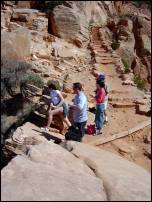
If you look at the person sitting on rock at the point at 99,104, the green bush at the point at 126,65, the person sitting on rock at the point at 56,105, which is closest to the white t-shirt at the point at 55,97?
the person sitting on rock at the point at 56,105

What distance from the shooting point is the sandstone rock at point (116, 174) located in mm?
6562

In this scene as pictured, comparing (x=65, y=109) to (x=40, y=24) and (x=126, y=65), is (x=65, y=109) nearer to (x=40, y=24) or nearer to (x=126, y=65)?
(x=40, y=24)

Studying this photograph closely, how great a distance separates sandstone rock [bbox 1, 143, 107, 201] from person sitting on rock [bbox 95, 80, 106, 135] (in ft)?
8.23

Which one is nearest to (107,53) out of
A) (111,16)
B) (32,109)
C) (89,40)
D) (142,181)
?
(89,40)

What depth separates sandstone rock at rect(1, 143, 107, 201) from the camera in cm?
641

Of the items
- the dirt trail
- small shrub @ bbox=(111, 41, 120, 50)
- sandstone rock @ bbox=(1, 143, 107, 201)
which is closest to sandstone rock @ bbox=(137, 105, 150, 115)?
the dirt trail

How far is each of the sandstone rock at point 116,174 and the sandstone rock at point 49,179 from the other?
0.49ft

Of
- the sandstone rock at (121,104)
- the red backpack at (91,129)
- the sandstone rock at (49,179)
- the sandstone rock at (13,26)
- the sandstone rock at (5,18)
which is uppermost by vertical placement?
the sandstone rock at (5,18)

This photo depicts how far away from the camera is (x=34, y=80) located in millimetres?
14883

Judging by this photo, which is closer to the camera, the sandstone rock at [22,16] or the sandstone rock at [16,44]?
the sandstone rock at [16,44]

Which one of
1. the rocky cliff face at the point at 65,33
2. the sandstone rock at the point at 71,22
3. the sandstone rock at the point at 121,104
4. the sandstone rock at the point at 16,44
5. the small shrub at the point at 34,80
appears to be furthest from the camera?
the sandstone rock at the point at 71,22

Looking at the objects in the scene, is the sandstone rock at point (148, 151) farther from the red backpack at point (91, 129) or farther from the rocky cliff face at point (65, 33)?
the rocky cliff face at point (65, 33)

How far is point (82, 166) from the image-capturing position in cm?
760

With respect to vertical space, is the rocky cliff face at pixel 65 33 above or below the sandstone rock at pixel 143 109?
above
